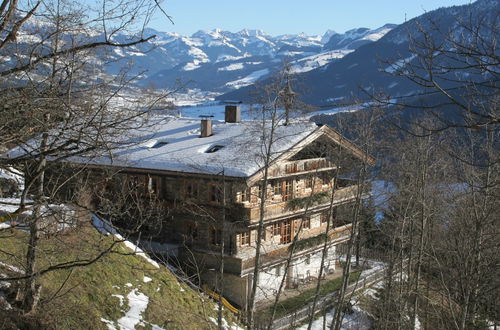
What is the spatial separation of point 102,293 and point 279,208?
10390 mm

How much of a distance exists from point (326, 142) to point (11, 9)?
23.7 meters

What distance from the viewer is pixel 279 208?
79.3ft

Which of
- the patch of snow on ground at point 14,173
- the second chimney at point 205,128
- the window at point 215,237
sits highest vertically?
the patch of snow on ground at point 14,173

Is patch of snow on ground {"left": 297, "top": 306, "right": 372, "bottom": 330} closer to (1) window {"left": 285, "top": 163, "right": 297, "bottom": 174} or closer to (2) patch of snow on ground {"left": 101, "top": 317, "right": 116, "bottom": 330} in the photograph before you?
(1) window {"left": 285, "top": 163, "right": 297, "bottom": 174}

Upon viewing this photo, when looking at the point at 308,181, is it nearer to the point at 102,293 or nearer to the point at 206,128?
the point at 206,128

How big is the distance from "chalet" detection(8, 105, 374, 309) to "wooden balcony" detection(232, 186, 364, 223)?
0.14 ft

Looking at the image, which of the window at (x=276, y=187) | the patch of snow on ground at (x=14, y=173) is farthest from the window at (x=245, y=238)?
the patch of snow on ground at (x=14, y=173)

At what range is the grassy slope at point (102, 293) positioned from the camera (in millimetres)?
13328

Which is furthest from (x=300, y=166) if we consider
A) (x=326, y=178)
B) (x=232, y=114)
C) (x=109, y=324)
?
(x=109, y=324)

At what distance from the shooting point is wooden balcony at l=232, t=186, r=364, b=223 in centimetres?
2200

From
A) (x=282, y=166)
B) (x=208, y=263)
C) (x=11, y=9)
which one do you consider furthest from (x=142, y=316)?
(x=11, y=9)

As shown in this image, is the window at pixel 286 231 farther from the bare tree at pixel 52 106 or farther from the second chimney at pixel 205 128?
the bare tree at pixel 52 106

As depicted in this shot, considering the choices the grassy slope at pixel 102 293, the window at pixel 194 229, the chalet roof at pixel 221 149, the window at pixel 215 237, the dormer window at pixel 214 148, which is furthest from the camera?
the dormer window at pixel 214 148

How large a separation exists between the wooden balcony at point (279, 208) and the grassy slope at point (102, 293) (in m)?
4.20
